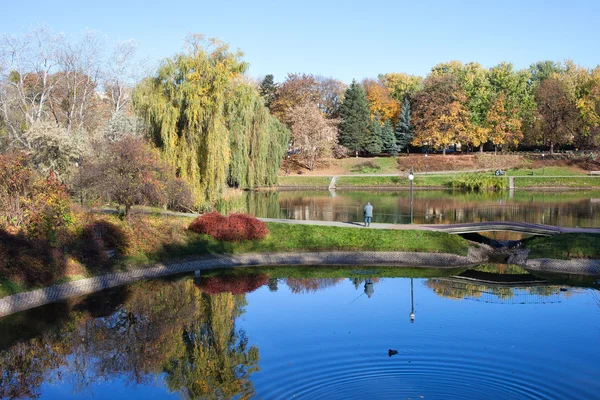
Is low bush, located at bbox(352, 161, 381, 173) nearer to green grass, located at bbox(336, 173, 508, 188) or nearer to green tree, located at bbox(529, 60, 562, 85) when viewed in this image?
green grass, located at bbox(336, 173, 508, 188)

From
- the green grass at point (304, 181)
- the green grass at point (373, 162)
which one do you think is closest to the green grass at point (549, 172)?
the green grass at point (373, 162)

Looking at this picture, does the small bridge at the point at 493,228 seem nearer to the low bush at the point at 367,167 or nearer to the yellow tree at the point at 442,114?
the low bush at the point at 367,167

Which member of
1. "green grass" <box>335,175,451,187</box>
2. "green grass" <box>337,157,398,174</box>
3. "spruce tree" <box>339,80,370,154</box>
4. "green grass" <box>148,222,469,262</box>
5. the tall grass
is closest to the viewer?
"green grass" <box>148,222,469,262</box>

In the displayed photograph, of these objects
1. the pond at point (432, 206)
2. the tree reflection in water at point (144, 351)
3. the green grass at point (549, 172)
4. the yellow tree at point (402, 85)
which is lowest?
the tree reflection in water at point (144, 351)

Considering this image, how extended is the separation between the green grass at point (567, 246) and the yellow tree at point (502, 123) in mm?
51139

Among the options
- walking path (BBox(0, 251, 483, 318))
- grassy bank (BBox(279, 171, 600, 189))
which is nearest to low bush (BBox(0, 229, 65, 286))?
walking path (BBox(0, 251, 483, 318))

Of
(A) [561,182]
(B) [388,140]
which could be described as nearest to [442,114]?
(B) [388,140]

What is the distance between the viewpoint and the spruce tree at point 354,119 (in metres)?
81.5

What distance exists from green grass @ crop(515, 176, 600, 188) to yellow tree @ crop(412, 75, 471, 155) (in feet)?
46.1

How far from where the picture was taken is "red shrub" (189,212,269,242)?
29.1 metres

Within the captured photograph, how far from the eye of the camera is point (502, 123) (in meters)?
78.4

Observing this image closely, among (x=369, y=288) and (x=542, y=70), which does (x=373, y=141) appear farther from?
(x=369, y=288)

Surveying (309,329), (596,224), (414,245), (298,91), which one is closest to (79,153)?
(414,245)

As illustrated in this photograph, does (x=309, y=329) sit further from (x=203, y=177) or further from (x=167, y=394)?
(x=203, y=177)
